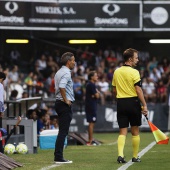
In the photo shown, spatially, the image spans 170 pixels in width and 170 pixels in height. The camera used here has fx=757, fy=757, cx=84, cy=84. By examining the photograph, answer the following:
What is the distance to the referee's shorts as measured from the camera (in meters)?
13.2

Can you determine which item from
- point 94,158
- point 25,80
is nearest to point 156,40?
Answer: point 25,80

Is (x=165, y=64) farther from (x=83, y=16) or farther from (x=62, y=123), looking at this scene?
(x=62, y=123)

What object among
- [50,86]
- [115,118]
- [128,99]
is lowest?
[115,118]

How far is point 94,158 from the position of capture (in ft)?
48.2

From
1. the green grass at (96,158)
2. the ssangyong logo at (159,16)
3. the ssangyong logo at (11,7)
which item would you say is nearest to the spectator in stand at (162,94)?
the ssangyong logo at (159,16)

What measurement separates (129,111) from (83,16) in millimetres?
17067

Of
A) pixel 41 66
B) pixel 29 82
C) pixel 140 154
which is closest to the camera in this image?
pixel 140 154

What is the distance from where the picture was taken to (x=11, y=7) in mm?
28641

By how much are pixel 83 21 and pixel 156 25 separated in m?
2.90

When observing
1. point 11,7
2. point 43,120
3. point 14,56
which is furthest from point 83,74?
point 43,120

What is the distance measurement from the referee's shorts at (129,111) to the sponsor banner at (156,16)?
16.9 meters

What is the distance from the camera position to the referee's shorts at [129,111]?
518 inches

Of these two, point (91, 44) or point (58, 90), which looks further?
point (91, 44)

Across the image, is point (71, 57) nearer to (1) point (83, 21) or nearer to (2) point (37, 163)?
(2) point (37, 163)
